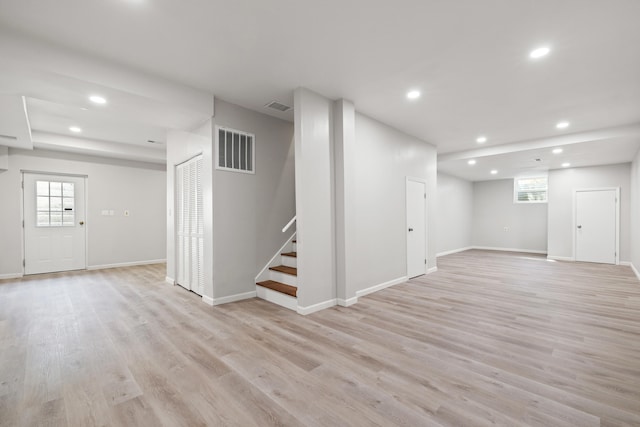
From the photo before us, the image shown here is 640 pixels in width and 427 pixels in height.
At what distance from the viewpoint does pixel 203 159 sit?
4254 mm

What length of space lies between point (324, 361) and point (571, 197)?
9282mm

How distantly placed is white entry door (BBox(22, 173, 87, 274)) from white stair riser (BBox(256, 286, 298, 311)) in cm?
514

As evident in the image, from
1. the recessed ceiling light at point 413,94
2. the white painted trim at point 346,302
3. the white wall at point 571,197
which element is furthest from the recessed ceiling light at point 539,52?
the white wall at point 571,197

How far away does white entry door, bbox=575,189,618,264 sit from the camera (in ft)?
24.4

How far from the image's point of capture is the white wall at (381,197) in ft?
14.7

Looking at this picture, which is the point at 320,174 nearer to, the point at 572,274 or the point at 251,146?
the point at 251,146

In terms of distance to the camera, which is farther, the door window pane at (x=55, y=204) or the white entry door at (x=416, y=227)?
the door window pane at (x=55, y=204)

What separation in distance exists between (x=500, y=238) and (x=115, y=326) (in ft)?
37.9

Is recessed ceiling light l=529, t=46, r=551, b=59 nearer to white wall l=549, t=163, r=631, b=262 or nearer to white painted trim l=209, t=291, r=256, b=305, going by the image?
white painted trim l=209, t=291, r=256, b=305

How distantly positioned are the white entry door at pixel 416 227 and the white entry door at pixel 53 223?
742 centimetres

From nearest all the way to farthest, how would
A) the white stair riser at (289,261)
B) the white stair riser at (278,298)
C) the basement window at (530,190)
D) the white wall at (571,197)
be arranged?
the white stair riser at (278,298), the white stair riser at (289,261), the white wall at (571,197), the basement window at (530,190)

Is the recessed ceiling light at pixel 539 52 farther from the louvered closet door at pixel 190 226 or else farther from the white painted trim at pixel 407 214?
the louvered closet door at pixel 190 226

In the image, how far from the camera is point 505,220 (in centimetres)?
1027

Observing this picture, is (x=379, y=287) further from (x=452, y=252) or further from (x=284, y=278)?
(x=452, y=252)
